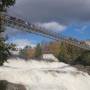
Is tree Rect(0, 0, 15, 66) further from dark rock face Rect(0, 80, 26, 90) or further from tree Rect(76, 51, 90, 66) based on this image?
tree Rect(76, 51, 90, 66)

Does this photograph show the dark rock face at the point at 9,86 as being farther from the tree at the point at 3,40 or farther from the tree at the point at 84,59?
the tree at the point at 84,59

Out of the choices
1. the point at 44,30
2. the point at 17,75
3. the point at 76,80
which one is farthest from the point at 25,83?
the point at 44,30

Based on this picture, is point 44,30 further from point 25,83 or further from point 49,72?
point 25,83

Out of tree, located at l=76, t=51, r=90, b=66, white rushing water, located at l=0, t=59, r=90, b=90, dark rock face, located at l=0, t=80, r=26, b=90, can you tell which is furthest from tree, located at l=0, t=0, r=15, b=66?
tree, located at l=76, t=51, r=90, b=66

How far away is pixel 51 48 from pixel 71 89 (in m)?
73.8

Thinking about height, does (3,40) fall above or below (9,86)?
above

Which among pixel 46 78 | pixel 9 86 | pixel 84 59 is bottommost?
pixel 9 86

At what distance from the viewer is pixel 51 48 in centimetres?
11638

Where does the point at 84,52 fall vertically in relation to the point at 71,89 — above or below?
above

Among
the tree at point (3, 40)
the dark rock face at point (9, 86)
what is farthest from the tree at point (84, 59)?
the tree at point (3, 40)

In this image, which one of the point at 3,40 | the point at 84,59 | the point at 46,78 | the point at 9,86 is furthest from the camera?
the point at 84,59

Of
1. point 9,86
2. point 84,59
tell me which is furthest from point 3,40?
point 84,59

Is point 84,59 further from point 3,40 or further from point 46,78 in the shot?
point 3,40

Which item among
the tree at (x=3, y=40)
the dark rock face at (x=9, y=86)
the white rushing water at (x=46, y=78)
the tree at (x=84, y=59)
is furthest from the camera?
the tree at (x=84, y=59)
